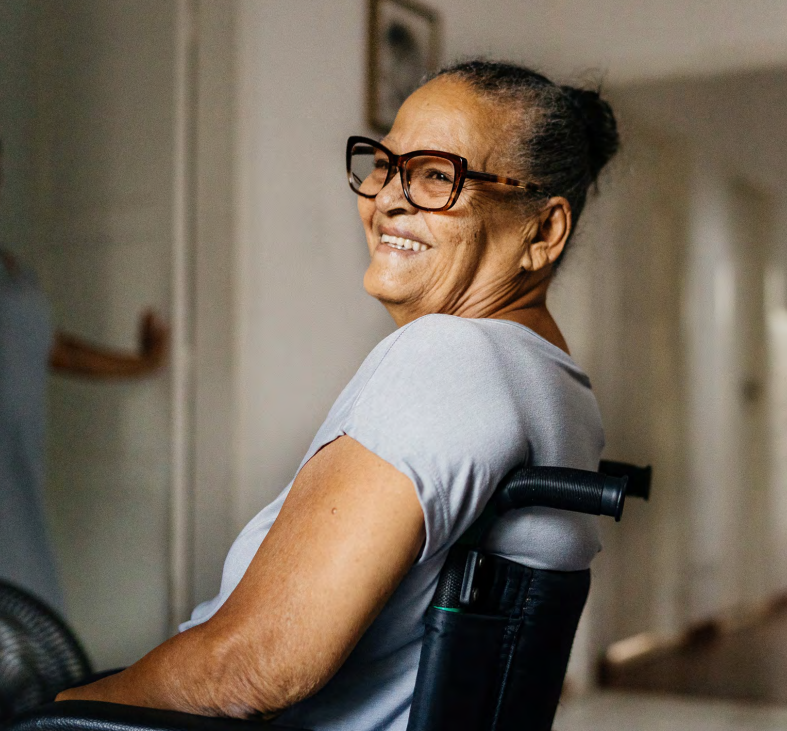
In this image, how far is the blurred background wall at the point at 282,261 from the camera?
2.00 metres

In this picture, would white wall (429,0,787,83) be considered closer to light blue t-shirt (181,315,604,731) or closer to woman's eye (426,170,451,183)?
woman's eye (426,170,451,183)

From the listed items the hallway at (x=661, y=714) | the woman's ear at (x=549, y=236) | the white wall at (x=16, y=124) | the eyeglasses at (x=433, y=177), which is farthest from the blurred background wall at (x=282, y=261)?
the eyeglasses at (x=433, y=177)

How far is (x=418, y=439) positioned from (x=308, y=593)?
15 centimetres

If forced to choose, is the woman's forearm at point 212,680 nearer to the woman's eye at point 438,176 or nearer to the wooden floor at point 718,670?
the woman's eye at point 438,176

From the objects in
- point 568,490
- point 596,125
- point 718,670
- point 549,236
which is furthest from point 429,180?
point 718,670

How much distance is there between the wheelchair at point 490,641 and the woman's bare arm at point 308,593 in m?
0.04

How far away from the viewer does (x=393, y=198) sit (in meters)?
0.96

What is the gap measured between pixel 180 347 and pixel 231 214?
0.39 meters

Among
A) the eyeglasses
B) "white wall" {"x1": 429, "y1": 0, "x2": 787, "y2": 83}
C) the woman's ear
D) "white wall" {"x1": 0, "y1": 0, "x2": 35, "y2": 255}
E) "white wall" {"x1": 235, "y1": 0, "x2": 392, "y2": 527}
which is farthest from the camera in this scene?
"white wall" {"x1": 429, "y1": 0, "x2": 787, "y2": 83}

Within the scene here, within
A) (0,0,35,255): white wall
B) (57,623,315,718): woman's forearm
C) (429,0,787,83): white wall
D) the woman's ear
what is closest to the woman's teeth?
the woman's ear

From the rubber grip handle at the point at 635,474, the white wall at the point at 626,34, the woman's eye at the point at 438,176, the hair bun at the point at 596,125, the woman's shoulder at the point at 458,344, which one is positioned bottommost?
the rubber grip handle at the point at 635,474

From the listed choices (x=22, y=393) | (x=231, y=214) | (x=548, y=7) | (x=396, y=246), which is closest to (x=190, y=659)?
(x=396, y=246)

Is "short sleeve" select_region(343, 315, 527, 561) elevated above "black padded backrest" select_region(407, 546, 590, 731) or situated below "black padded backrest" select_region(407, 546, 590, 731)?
above

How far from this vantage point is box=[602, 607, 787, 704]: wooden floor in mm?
3449
